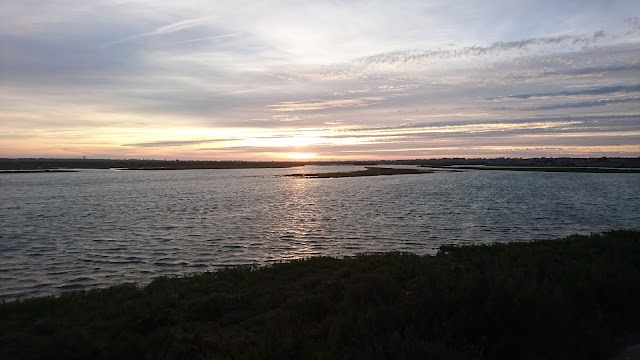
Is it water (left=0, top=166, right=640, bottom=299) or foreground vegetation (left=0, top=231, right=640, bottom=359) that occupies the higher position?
foreground vegetation (left=0, top=231, right=640, bottom=359)

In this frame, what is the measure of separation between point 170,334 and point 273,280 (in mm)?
5703

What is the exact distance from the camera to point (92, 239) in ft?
83.9

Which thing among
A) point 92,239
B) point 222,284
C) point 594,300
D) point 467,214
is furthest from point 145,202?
point 594,300

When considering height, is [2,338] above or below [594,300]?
below

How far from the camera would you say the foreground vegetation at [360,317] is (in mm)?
7988

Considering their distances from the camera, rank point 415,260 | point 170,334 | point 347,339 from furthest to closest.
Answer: point 415,260 < point 170,334 < point 347,339

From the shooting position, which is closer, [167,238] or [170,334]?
[170,334]

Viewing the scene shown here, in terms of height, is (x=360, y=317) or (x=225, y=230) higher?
(x=360, y=317)

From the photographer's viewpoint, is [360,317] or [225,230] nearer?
[360,317]

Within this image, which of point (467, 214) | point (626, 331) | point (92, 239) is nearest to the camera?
point (626, 331)

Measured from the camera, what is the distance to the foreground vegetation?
7988mm

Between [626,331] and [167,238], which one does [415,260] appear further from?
[167,238]

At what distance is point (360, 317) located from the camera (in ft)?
29.1

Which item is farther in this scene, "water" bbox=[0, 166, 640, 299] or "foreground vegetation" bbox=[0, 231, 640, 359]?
"water" bbox=[0, 166, 640, 299]
